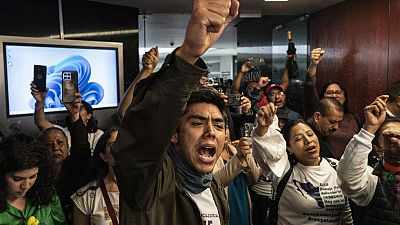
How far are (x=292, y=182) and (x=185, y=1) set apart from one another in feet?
9.88

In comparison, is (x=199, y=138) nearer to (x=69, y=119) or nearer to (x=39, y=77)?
(x=69, y=119)

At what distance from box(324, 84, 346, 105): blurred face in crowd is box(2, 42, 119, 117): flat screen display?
2.12 metres

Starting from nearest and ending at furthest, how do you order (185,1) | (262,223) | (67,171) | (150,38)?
(67,171) → (262,223) → (185,1) → (150,38)

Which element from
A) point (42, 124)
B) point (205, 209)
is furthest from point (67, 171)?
point (205, 209)

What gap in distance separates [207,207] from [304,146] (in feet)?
3.40

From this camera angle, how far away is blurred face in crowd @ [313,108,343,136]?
2.73 meters

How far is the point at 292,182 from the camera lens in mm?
2031

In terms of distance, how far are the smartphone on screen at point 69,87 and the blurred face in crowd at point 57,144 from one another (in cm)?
31

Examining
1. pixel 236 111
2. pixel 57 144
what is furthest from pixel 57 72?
pixel 236 111

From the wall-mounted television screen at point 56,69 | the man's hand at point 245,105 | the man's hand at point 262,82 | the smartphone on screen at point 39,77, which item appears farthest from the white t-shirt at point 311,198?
the man's hand at point 262,82

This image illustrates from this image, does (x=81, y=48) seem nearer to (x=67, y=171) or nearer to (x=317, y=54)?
(x=67, y=171)

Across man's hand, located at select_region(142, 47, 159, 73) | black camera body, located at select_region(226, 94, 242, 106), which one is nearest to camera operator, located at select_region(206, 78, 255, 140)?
black camera body, located at select_region(226, 94, 242, 106)

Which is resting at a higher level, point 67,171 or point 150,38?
point 150,38

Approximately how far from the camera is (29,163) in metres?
1.84
